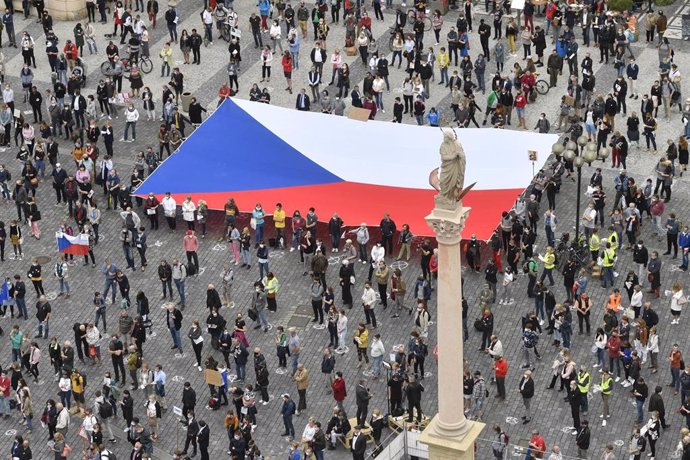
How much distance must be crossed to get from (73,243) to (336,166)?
8567 millimetres

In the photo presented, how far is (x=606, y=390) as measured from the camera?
4812 centimetres

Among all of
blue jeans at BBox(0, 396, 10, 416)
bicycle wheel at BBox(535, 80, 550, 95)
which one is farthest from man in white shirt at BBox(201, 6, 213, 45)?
blue jeans at BBox(0, 396, 10, 416)

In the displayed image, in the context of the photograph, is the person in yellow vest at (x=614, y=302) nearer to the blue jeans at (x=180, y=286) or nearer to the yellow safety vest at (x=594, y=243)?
the yellow safety vest at (x=594, y=243)

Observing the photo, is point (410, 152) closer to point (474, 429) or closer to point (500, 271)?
point (500, 271)

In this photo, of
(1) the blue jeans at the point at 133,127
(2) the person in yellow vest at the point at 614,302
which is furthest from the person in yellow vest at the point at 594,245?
(1) the blue jeans at the point at 133,127

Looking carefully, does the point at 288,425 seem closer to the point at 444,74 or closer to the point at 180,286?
the point at 180,286

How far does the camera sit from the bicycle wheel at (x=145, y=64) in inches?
2739

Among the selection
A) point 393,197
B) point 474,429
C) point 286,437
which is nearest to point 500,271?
point 393,197

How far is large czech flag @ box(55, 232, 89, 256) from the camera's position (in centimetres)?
5659

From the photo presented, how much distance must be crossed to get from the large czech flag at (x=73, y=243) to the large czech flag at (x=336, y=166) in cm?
290

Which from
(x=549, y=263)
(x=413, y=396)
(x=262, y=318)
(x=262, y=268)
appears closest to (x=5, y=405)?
(x=262, y=318)

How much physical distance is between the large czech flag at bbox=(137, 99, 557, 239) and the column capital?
16352 mm

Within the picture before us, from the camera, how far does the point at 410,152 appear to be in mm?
58812

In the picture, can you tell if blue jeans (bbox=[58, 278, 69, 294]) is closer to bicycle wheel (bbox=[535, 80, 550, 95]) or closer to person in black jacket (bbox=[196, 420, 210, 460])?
person in black jacket (bbox=[196, 420, 210, 460])
